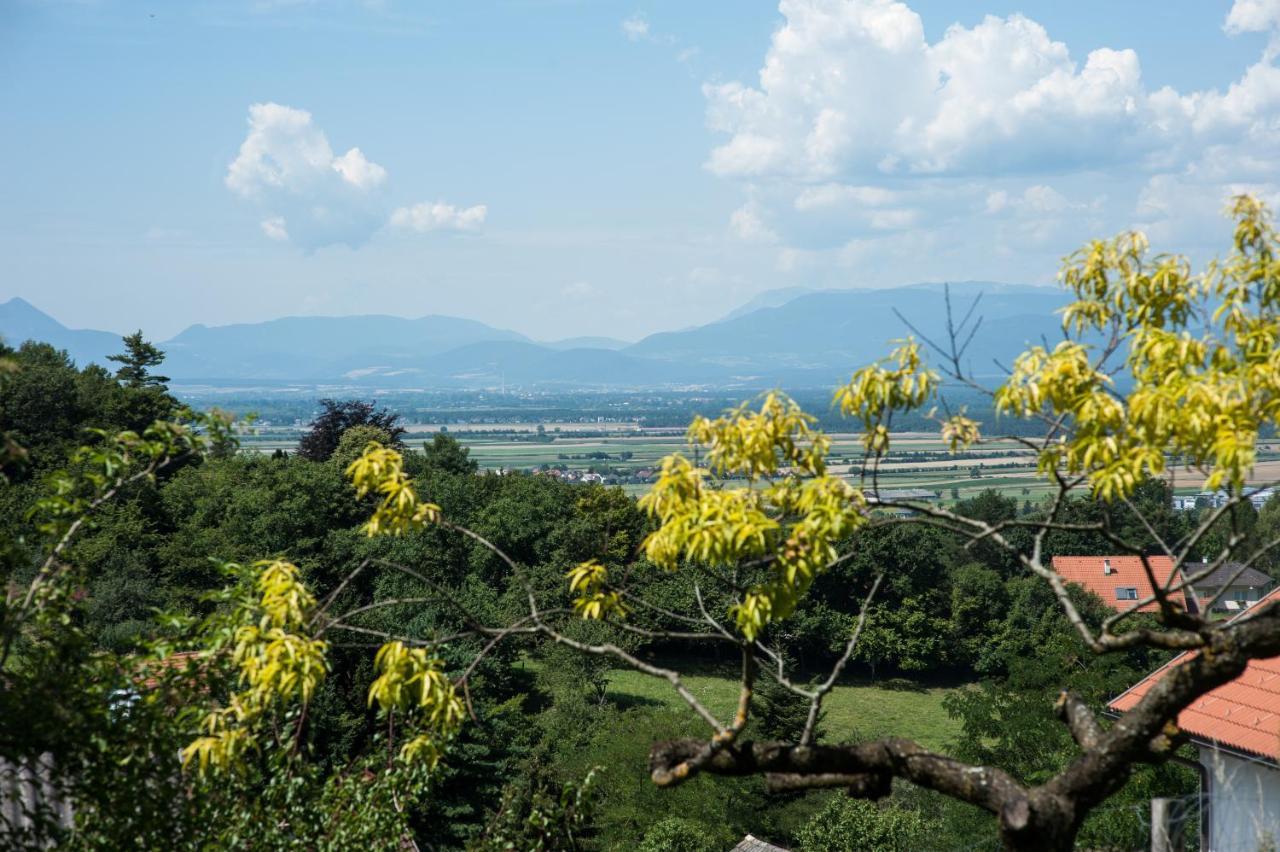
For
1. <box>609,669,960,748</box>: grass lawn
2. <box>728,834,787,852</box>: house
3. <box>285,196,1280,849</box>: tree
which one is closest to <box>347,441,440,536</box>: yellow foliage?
<box>285,196,1280,849</box>: tree

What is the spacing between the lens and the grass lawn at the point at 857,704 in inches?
1537

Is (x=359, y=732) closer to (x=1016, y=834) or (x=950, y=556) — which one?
(x=1016, y=834)

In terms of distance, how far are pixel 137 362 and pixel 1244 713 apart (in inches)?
2063

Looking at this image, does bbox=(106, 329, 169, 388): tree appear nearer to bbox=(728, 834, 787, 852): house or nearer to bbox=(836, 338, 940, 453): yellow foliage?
bbox=(728, 834, 787, 852): house

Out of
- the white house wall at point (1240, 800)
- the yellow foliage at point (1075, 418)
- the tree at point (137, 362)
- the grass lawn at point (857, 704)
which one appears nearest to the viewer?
the yellow foliage at point (1075, 418)

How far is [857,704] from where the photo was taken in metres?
44.1

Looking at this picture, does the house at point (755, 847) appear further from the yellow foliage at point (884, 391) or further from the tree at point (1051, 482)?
the yellow foliage at point (884, 391)

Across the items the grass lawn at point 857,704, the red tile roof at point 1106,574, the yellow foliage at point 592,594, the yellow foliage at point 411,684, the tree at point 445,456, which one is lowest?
the grass lawn at point 857,704

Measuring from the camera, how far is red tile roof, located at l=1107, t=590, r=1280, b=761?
9.77 meters

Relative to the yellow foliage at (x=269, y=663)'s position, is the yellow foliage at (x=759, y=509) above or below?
above

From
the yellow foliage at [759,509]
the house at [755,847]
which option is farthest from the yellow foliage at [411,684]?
the house at [755,847]

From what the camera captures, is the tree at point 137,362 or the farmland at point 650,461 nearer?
the tree at point 137,362

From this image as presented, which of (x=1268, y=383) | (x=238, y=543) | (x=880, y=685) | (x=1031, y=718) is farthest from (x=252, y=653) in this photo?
(x=880, y=685)

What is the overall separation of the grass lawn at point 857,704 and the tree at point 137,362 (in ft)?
86.3
